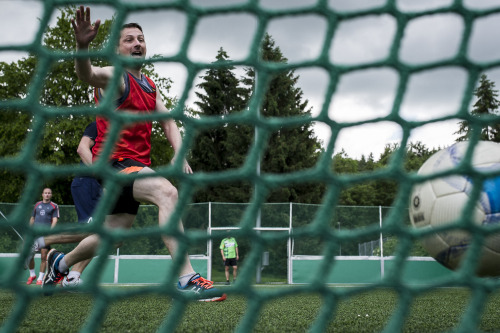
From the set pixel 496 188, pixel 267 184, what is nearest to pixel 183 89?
pixel 267 184

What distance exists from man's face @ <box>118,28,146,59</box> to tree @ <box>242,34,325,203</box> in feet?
77.8

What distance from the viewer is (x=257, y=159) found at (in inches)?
59.1

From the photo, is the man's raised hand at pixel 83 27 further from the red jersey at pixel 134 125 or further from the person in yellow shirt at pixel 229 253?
the person in yellow shirt at pixel 229 253

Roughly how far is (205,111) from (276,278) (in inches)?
714

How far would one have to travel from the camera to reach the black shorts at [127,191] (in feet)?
10.2

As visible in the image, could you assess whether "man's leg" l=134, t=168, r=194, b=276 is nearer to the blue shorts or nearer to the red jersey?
the red jersey

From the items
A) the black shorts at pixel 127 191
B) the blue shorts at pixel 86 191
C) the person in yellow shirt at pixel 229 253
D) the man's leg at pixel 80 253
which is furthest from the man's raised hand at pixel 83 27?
the person in yellow shirt at pixel 229 253

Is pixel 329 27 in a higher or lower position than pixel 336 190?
higher

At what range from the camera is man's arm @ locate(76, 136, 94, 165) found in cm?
454

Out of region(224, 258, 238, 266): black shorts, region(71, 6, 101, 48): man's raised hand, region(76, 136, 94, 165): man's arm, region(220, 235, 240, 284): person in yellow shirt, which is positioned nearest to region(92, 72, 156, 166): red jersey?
region(76, 136, 94, 165): man's arm

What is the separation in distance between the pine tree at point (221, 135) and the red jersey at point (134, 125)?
24088mm

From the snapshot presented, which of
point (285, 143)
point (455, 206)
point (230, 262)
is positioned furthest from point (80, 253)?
point (285, 143)

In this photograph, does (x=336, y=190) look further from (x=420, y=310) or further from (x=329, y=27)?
(x=420, y=310)

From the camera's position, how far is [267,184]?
4.72 ft
